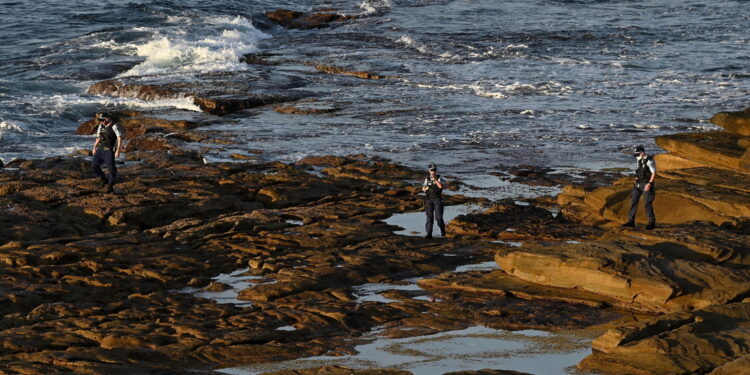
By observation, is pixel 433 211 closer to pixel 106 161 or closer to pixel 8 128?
pixel 106 161

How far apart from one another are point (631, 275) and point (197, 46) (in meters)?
35.6

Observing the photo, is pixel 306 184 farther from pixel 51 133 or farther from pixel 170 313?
pixel 51 133

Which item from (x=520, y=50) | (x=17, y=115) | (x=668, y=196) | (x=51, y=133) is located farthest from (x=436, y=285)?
(x=520, y=50)

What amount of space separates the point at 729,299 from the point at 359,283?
575 centimetres

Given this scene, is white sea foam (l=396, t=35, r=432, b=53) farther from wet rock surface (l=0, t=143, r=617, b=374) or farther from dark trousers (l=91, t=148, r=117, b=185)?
dark trousers (l=91, t=148, r=117, b=185)

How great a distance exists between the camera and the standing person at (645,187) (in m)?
19.8

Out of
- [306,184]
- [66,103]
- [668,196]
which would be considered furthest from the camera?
[66,103]

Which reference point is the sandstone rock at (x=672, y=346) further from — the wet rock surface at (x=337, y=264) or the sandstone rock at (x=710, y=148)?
the sandstone rock at (x=710, y=148)

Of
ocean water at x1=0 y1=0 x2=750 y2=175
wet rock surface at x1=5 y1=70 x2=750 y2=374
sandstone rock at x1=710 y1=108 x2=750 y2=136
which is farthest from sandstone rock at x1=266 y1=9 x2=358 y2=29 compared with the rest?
sandstone rock at x1=710 y1=108 x2=750 y2=136

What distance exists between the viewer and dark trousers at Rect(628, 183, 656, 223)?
→ 777 inches

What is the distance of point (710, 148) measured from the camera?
Result: 936 inches

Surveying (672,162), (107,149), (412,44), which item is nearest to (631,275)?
(672,162)

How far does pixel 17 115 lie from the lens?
33.1 meters

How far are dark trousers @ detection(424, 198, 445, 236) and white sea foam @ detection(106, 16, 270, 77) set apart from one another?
22.7 m
